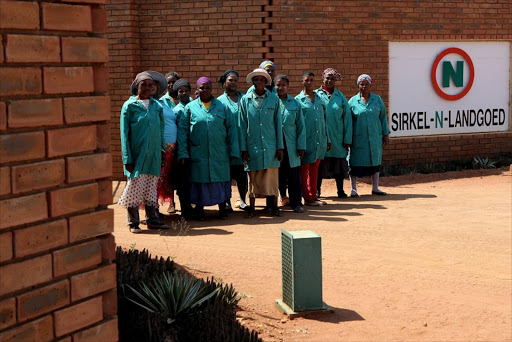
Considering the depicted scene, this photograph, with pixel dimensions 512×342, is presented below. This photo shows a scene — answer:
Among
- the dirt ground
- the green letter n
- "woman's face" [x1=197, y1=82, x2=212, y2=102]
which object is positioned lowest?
the dirt ground

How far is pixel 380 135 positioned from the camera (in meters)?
11.8

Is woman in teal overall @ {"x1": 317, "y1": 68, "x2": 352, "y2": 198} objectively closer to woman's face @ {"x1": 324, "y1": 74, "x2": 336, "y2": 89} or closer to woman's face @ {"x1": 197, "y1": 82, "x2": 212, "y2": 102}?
woman's face @ {"x1": 324, "y1": 74, "x2": 336, "y2": 89}

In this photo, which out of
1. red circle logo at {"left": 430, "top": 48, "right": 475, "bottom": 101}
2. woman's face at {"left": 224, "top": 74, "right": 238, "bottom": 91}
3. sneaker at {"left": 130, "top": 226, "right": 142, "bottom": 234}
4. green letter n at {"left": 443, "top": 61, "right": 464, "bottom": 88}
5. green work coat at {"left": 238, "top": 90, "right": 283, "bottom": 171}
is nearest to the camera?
sneaker at {"left": 130, "top": 226, "right": 142, "bottom": 234}

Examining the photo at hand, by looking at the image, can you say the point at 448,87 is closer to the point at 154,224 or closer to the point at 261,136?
the point at 261,136

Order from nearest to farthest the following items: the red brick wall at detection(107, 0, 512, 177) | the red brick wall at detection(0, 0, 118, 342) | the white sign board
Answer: the red brick wall at detection(0, 0, 118, 342) → the red brick wall at detection(107, 0, 512, 177) → the white sign board

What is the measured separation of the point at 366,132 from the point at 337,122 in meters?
0.52

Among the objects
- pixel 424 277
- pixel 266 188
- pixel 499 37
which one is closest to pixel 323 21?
pixel 499 37

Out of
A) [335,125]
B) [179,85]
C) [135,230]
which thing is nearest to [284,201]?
[335,125]

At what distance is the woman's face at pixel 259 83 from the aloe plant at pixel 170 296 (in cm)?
461

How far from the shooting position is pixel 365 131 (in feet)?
38.1

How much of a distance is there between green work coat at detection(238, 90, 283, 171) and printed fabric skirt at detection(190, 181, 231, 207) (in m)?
0.50

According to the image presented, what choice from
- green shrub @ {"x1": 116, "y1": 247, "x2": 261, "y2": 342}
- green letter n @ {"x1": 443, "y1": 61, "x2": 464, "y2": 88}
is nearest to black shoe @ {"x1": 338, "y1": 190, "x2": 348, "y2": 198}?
green letter n @ {"x1": 443, "y1": 61, "x2": 464, "y2": 88}

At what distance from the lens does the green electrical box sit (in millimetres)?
5664

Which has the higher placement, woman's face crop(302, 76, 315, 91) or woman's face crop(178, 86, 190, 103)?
woman's face crop(302, 76, 315, 91)
